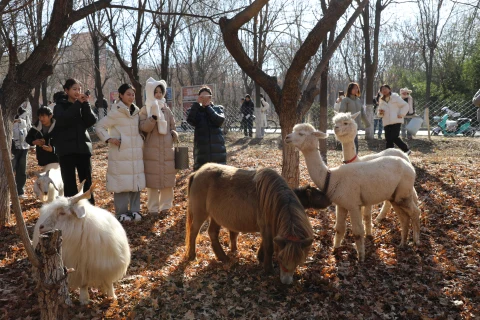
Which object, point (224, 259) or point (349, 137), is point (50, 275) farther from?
point (349, 137)

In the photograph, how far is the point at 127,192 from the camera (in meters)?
7.12

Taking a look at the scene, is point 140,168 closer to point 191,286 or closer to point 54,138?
point 54,138

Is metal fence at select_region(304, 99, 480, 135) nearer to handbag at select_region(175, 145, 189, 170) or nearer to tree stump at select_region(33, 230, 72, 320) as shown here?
handbag at select_region(175, 145, 189, 170)

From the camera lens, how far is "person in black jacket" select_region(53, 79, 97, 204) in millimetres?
6305

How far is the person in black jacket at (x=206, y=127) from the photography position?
7.06m

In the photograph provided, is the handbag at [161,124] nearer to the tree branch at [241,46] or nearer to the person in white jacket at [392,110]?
the tree branch at [241,46]

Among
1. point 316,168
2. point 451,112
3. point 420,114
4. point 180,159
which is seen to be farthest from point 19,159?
point 420,114

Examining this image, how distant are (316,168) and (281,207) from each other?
1.23 m

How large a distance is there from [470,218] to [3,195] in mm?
7608

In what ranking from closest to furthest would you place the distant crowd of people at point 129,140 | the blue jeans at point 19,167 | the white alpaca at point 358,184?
the white alpaca at point 358,184, the distant crowd of people at point 129,140, the blue jeans at point 19,167

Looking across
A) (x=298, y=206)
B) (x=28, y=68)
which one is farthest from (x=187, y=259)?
(x=28, y=68)

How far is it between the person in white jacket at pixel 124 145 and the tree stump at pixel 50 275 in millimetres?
3490

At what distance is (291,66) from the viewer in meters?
6.52

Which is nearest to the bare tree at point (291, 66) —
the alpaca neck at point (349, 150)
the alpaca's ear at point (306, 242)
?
the alpaca neck at point (349, 150)
